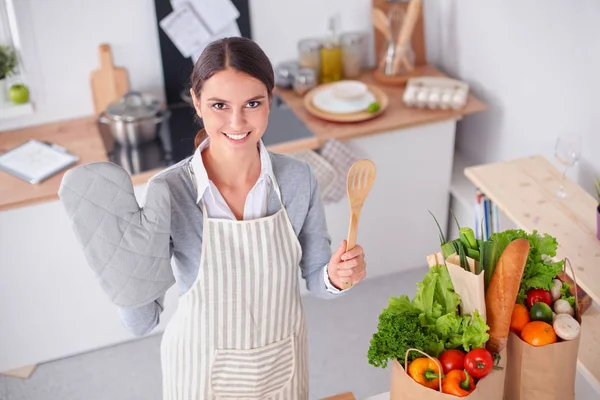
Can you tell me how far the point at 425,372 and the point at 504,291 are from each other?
20cm

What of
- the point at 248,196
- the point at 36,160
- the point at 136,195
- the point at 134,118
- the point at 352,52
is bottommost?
the point at 136,195

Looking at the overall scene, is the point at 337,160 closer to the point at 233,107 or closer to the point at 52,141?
the point at 52,141

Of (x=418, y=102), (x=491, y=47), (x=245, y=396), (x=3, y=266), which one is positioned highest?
(x=491, y=47)

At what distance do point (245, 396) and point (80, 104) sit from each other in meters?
1.64

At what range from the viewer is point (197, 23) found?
286 centimetres

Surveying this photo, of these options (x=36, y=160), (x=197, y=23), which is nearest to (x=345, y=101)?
(x=197, y=23)

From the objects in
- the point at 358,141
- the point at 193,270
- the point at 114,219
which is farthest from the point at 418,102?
the point at 114,219

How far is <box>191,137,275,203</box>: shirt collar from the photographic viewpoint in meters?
1.46

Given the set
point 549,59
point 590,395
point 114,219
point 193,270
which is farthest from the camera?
point 549,59

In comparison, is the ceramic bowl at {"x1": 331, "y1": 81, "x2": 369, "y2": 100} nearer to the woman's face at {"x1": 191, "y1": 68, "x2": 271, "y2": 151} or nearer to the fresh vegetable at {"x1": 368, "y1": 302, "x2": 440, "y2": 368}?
the woman's face at {"x1": 191, "y1": 68, "x2": 271, "y2": 151}

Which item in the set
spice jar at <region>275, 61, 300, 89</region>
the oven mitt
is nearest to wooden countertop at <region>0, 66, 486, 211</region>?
spice jar at <region>275, 61, 300, 89</region>

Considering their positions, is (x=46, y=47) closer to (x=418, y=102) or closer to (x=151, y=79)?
(x=151, y=79)

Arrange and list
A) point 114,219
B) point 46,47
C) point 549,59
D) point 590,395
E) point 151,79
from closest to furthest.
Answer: point 114,219 → point 590,395 → point 549,59 → point 46,47 → point 151,79

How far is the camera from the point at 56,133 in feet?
9.12
